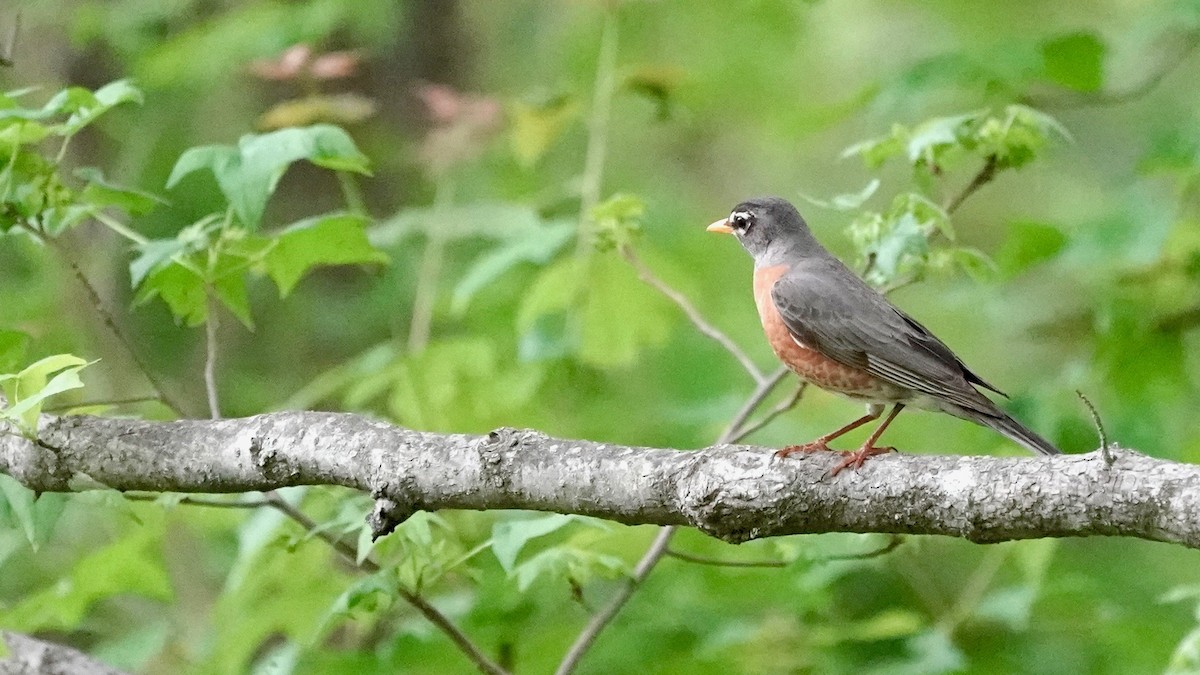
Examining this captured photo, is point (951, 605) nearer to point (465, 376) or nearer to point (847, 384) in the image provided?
point (847, 384)

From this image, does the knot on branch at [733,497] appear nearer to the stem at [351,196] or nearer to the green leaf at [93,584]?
the stem at [351,196]

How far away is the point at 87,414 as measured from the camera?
3.08 m

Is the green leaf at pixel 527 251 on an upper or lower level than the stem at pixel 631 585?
upper

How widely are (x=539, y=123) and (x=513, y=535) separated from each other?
270 centimetres

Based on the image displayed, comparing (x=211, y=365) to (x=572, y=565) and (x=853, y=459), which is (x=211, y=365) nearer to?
(x=572, y=565)

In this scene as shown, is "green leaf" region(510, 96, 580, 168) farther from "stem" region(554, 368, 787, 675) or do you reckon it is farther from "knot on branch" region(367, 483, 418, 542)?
"knot on branch" region(367, 483, 418, 542)

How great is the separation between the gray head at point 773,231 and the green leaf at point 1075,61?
0.99 m

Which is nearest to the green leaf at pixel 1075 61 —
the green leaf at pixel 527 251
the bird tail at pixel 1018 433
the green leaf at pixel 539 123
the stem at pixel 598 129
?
the bird tail at pixel 1018 433

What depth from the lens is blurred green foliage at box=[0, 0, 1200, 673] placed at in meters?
3.30

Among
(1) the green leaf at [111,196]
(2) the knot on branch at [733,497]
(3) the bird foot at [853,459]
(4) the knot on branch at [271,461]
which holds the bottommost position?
(4) the knot on branch at [271,461]

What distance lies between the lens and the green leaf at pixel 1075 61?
4281 mm

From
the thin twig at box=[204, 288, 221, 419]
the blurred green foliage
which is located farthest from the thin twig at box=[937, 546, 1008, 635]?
the thin twig at box=[204, 288, 221, 419]

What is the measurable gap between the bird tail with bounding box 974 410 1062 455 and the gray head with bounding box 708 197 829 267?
114 centimetres

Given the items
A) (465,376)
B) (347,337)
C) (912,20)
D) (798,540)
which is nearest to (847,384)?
(798,540)
